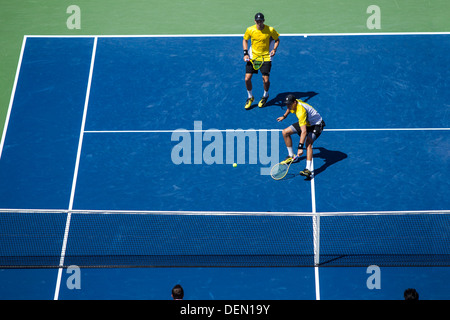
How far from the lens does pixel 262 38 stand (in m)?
15.6

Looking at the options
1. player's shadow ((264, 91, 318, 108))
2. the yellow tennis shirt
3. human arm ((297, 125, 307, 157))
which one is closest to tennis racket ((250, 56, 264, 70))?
the yellow tennis shirt

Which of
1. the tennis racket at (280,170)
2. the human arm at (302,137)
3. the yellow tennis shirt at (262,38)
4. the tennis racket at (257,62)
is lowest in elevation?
the tennis racket at (280,170)

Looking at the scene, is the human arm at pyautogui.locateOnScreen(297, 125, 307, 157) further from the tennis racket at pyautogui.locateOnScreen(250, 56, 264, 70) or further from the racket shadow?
the tennis racket at pyautogui.locateOnScreen(250, 56, 264, 70)

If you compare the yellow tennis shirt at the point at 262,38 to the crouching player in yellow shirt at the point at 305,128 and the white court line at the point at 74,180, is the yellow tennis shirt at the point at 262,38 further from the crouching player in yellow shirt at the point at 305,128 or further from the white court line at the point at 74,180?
the white court line at the point at 74,180

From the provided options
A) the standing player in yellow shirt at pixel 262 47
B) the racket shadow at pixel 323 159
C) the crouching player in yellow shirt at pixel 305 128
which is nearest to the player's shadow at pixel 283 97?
the standing player in yellow shirt at pixel 262 47

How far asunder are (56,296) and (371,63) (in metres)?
10.2

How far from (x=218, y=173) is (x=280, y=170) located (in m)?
1.42

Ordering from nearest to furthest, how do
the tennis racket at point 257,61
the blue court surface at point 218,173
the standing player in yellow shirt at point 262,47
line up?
the blue court surface at point 218,173 → the standing player in yellow shirt at point 262,47 → the tennis racket at point 257,61

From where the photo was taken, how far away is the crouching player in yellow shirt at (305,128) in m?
13.8

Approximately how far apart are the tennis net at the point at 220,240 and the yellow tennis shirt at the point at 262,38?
470 cm

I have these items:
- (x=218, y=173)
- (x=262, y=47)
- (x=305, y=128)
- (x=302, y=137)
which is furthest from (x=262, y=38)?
(x=218, y=173)

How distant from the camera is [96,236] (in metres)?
12.7

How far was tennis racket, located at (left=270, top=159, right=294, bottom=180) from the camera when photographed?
1425 centimetres
